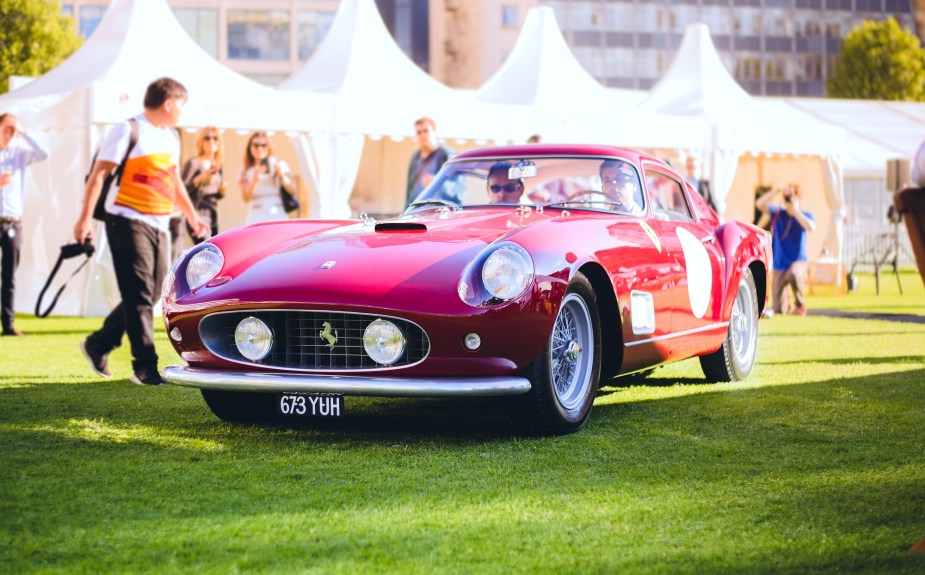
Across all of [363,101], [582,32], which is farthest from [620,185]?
[582,32]

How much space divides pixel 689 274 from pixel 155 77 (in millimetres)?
9273

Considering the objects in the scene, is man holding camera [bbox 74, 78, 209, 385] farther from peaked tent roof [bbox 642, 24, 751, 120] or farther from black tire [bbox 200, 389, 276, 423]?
peaked tent roof [bbox 642, 24, 751, 120]

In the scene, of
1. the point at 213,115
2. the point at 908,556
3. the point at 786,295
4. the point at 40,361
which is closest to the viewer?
the point at 908,556

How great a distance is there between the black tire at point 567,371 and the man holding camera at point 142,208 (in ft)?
8.87

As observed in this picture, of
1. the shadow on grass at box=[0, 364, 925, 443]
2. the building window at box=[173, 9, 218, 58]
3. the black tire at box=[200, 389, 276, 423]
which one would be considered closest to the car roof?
the shadow on grass at box=[0, 364, 925, 443]

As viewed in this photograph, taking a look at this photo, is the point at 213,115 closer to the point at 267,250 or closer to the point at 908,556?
the point at 267,250

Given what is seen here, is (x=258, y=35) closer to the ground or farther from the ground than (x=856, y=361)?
farther from the ground

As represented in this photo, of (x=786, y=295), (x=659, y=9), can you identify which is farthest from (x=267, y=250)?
(x=659, y=9)

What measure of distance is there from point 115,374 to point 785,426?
4339mm

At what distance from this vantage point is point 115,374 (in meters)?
8.23

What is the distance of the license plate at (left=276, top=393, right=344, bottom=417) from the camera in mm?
5305

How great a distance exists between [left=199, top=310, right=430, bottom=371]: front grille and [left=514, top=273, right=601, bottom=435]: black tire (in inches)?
20.4

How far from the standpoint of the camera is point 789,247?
15.6 meters

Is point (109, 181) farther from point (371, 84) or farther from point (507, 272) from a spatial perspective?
point (371, 84)
